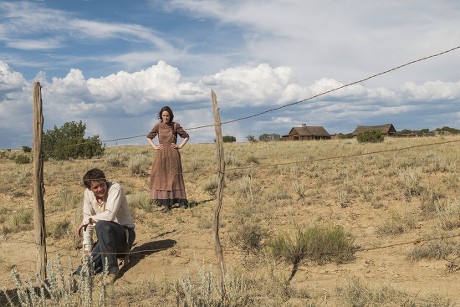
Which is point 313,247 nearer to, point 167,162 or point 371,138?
point 167,162

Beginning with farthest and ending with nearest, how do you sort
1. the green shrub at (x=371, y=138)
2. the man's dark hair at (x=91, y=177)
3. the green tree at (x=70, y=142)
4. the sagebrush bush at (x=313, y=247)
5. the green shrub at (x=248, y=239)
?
1. the green shrub at (x=371, y=138)
2. the green tree at (x=70, y=142)
3. the green shrub at (x=248, y=239)
4. the sagebrush bush at (x=313, y=247)
5. the man's dark hair at (x=91, y=177)

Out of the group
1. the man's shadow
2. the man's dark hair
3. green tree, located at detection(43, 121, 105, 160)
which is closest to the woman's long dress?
the man's shadow

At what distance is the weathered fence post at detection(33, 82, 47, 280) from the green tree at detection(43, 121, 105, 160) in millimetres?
16357

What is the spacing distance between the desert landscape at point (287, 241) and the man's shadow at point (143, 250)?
0.02m

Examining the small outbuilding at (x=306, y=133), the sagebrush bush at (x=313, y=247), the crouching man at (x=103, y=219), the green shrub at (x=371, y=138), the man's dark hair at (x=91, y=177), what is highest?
the small outbuilding at (x=306, y=133)

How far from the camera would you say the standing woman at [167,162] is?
9664 mm

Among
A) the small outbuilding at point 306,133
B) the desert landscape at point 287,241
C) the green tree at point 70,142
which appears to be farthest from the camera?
the small outbuilding at point 306,133

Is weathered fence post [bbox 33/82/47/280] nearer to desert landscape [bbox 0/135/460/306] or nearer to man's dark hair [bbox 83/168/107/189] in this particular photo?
desert landscape [bbox 0/135/460/306]

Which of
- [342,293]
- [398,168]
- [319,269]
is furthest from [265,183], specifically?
[342,293]

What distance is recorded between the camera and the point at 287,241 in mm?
6500

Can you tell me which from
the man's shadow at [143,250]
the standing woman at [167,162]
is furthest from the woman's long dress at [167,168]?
the man's shadow at [143,250]

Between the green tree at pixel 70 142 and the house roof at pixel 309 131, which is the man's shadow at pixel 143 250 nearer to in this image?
the green tree at pixel 70 142

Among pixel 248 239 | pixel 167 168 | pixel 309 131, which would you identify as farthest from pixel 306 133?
pixel 248 239

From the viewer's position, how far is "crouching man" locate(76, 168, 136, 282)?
5.83 metres
